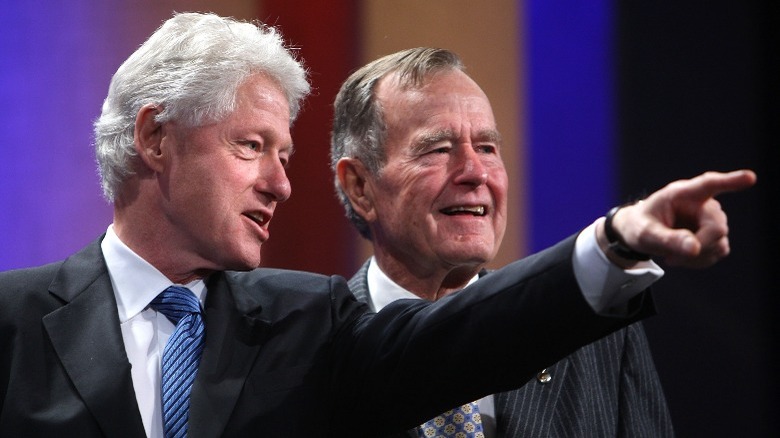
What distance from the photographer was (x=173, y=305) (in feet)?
5.80

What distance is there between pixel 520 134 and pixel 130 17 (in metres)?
1.05

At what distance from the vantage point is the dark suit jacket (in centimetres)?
148

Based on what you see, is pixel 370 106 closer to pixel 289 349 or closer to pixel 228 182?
pixel 228 182

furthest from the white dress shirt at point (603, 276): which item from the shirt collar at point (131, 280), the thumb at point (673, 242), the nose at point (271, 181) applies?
the shirt collar at point (131, 280)

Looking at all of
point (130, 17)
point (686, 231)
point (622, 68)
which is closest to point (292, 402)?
point (686, 231)

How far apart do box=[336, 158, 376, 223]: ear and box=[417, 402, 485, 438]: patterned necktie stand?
20.1 inches

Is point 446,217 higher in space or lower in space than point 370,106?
lower

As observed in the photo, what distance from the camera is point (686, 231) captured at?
48.5 inches

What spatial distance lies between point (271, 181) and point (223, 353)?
11.4 inches

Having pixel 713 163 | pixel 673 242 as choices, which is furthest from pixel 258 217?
pixel 713 163

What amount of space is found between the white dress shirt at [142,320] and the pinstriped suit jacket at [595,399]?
553 millimetres

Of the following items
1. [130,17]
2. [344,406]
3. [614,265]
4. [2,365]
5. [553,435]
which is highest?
[130,17]

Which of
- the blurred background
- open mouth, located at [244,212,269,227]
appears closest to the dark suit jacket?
open mouth, located at [244,212,269,227]

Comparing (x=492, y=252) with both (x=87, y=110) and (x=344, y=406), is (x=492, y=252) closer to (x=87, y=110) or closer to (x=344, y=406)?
(x=344, y=406)
